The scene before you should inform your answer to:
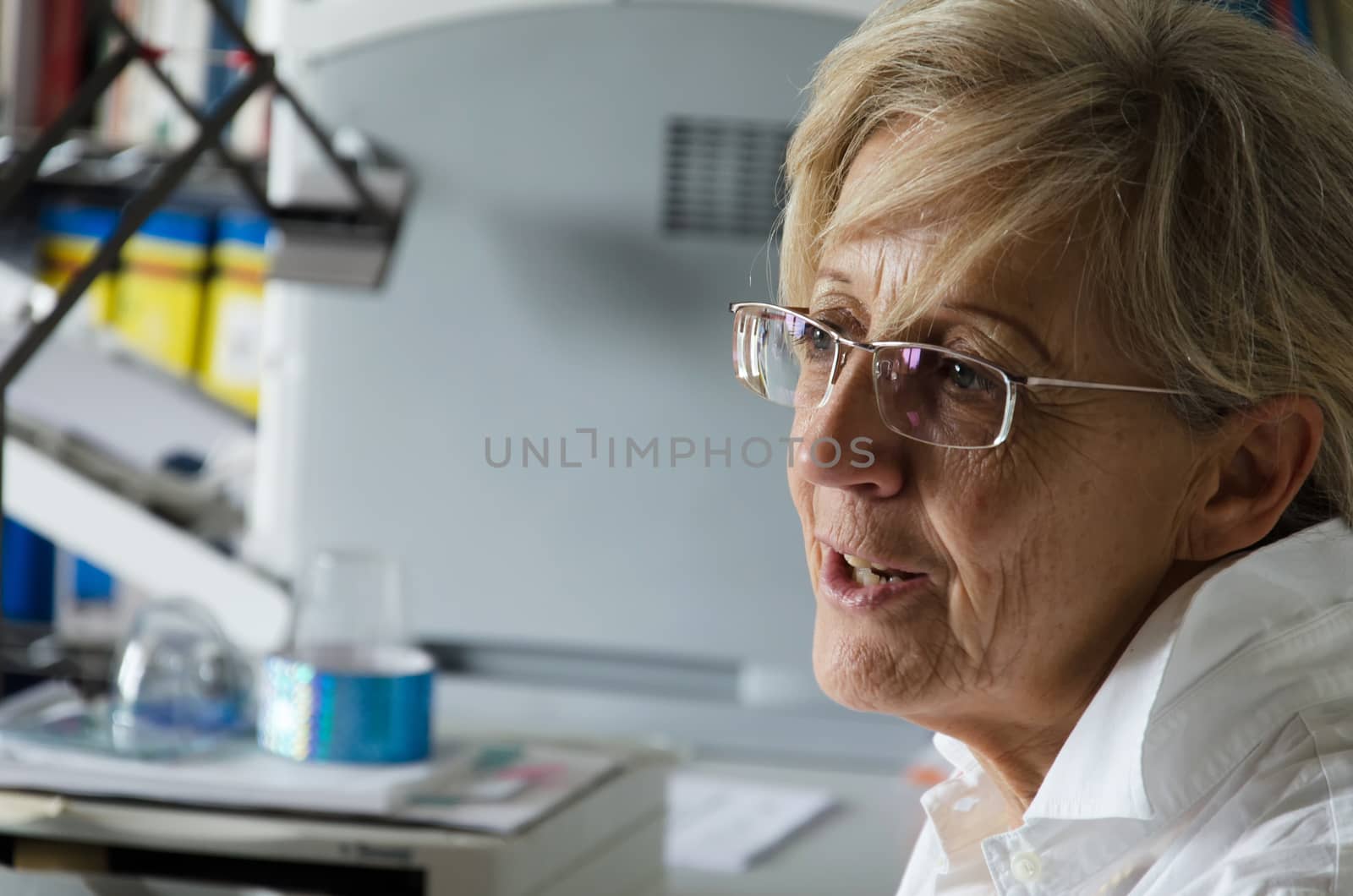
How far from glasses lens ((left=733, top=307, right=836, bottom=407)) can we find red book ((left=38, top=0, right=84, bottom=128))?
1740mm

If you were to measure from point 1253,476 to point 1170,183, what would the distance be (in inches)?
5.8

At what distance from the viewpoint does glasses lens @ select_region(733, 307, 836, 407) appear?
2.60 ft

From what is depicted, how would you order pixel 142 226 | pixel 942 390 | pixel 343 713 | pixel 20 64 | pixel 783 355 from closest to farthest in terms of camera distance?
pixel 942 390
pixel 783 355
pixel 343 713
pixel 142 226
pixel 20 64

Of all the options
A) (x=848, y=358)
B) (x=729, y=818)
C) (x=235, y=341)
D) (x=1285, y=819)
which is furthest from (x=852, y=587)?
(x=235, y=341)

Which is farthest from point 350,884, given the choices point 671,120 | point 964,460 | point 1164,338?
point 671,120

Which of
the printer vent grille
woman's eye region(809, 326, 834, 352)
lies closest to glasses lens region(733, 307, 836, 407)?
woman's eye region(809, 326, 834, 352)

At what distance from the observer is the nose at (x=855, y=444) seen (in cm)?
73

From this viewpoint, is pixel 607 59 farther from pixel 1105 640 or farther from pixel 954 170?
pixel 1105 640

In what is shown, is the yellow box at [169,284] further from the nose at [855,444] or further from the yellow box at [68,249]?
the nose at [855,444]

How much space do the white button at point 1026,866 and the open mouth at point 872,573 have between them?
139 mm

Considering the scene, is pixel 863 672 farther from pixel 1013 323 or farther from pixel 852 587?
pixel 1013 323

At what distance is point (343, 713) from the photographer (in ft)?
3.20

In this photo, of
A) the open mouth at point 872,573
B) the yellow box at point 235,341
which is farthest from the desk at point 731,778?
the yellow box at point 235,341

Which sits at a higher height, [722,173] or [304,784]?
[722,173]
